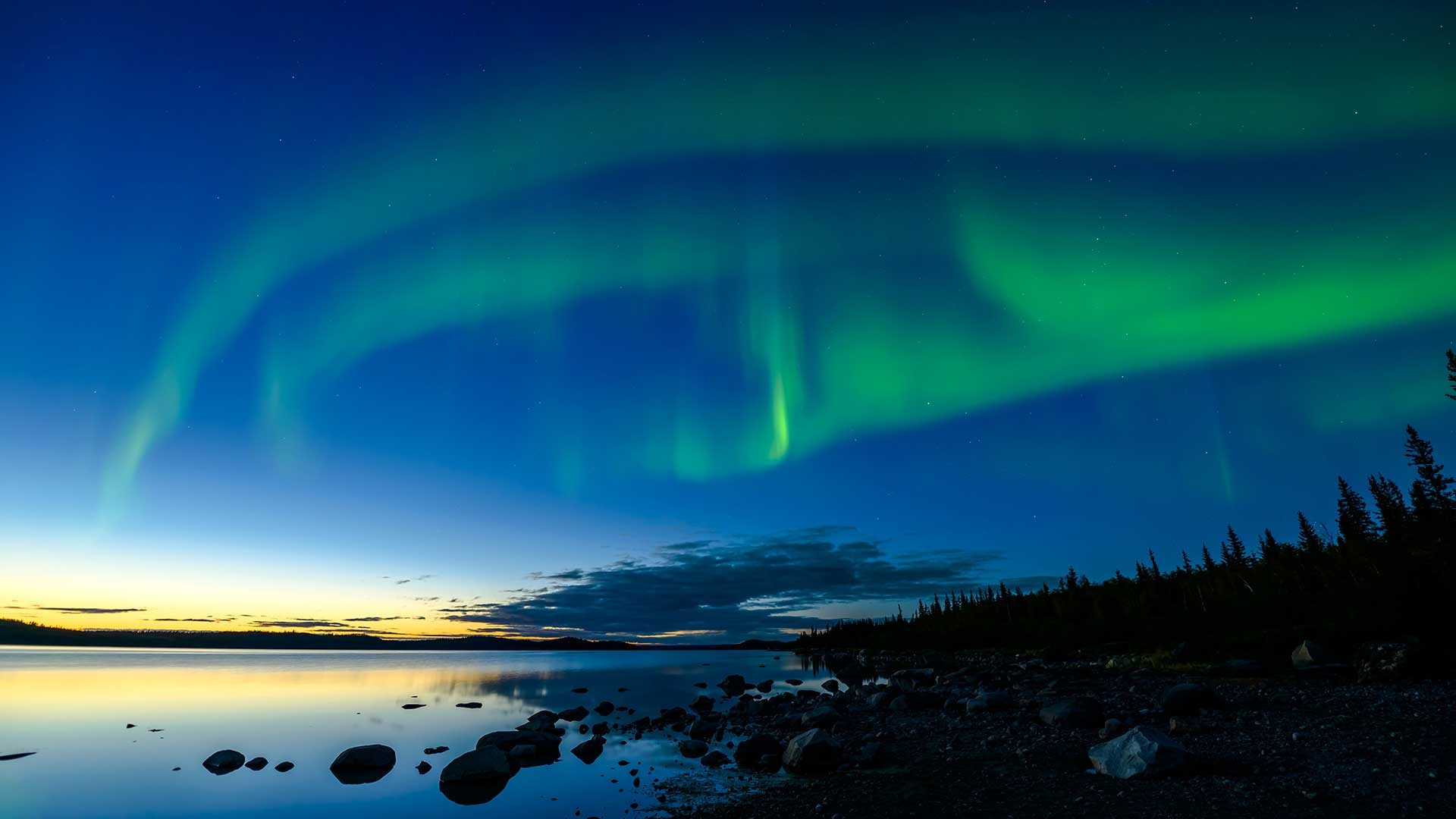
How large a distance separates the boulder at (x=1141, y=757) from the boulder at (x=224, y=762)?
113 ft

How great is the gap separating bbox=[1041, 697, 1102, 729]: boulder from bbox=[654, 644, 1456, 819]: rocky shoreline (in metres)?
0.06

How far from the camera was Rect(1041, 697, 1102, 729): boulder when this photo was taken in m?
25.1

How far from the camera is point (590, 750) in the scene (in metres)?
29.7

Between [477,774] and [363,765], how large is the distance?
22.6 feet

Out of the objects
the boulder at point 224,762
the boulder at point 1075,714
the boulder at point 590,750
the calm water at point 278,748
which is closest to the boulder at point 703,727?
the calm water at point 278,748

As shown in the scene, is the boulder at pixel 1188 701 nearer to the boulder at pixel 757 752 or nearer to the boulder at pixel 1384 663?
the boulder at pixel 1384 663

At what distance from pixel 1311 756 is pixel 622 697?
52.5 m

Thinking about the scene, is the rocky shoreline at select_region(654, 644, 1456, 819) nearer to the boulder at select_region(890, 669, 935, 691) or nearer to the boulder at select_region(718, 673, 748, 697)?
the boulder at select_region(890, 669, 935, 691)

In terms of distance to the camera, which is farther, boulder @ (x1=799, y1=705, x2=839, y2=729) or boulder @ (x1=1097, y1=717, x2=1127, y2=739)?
boulder @ (x1=799, y1=705, x2=839, y2=729)

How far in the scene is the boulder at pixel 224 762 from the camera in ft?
94.7

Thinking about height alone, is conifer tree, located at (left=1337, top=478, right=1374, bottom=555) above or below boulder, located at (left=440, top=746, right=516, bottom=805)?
above

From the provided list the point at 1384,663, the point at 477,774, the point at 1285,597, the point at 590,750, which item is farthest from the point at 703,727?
the point at 1285,597

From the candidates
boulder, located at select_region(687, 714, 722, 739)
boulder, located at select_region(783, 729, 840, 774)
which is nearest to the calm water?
boulder, located at select_region(687, 714, 722, 739)

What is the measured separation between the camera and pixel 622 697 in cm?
6003
